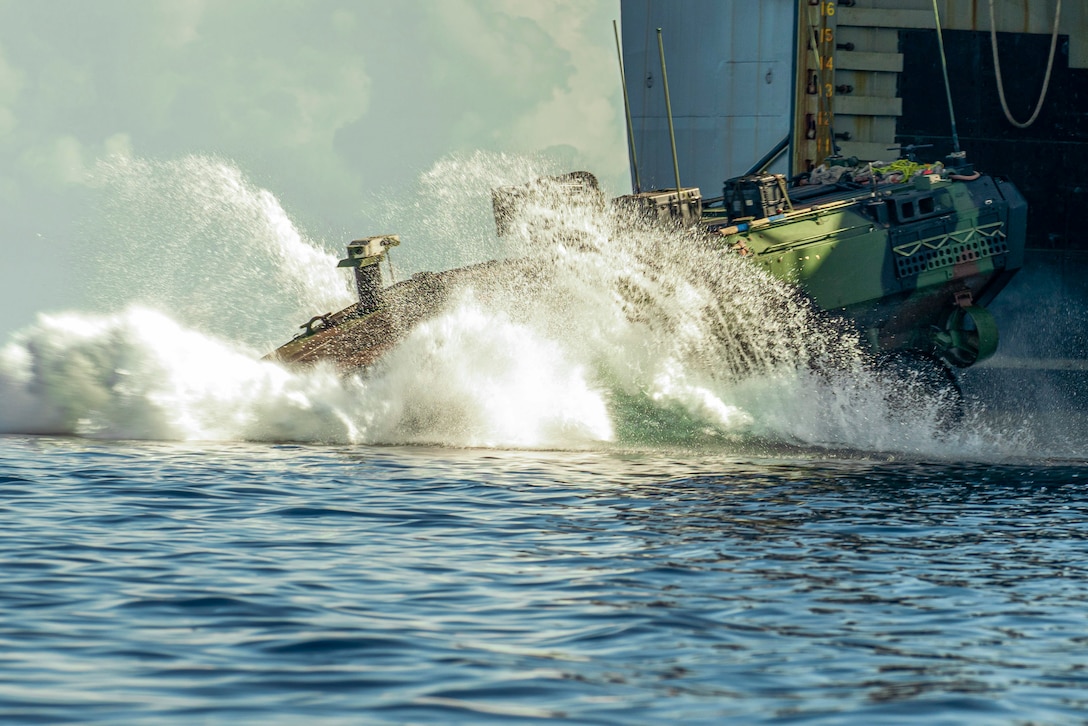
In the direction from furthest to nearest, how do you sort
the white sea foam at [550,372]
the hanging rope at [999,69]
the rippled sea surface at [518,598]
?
the hanging rope at [999,69] → the white sea foam at [550,372] → the rippled sea surface at [518,598]

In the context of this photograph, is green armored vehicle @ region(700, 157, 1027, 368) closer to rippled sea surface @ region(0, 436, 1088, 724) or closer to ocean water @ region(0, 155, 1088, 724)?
ocean water @ region(0, 155, 1088, 724)

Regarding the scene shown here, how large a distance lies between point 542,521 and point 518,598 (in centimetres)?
286

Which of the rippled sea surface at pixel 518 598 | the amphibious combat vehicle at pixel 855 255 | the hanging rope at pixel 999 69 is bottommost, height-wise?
the rippled sea surface at pixel 518 598

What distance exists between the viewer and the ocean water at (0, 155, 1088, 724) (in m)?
6.48

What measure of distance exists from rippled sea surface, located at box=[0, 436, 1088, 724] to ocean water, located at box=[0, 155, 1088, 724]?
0.03 metres

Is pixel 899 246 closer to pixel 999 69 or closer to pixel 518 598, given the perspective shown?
pixel 999 69

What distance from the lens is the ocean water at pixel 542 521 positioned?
6.48 metres

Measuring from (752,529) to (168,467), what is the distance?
5403mm

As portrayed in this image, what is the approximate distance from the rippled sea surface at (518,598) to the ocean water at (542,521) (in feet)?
0.10

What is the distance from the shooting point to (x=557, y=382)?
1766cm

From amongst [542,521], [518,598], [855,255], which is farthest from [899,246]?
[518,598]

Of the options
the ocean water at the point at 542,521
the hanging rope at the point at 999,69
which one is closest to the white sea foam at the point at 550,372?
the ocean water at the point at 542,521

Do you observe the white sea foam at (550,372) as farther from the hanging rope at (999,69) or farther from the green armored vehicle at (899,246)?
the hanging rope at (999,69)

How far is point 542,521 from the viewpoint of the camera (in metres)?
11.0
